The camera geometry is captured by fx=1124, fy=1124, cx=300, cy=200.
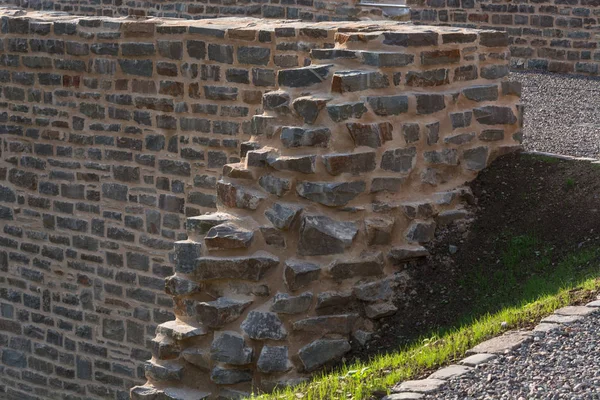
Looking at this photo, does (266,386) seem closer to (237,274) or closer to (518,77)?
(237,274)

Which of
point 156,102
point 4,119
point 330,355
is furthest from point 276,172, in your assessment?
point 4,119

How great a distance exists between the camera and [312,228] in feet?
23.0

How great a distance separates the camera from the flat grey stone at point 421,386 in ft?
16.7

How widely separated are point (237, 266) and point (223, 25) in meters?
2.66

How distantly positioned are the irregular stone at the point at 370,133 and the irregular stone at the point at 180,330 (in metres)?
1.56

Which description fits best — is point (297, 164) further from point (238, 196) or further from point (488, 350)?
point (488, 350)

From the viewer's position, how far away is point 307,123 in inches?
284

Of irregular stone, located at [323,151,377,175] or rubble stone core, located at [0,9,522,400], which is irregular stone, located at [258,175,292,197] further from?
irregular stone, located at [323,151,377,175]

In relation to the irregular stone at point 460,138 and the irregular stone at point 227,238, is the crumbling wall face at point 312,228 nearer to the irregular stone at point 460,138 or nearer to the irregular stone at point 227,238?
the irregular stone at point 227,238

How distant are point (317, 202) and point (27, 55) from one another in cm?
434

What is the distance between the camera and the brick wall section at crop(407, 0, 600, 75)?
581 inches

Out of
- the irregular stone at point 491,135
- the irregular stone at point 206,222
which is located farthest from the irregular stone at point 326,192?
the irregular stone at point 491,135

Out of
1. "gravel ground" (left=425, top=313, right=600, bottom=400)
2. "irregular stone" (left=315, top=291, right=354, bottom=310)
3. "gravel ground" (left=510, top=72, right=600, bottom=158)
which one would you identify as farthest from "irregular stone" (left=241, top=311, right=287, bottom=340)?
"gravel ground" (left=510, top=72, right=600, bottom=158)

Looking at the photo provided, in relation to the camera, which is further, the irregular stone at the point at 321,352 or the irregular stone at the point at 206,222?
the irregular stone at the point at 206,222
